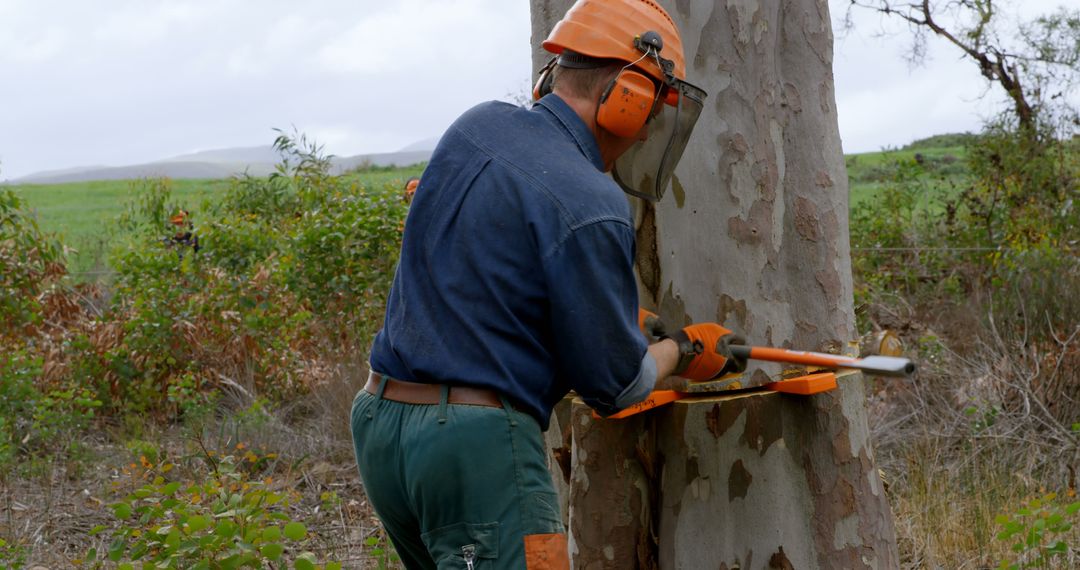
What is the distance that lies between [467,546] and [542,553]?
6.9 inches

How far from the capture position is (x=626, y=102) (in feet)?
8.79

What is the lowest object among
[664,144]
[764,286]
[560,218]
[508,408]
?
[508,408]

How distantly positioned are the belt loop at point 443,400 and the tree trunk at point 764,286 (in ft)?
2.74

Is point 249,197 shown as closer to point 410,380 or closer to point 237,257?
point 237,257

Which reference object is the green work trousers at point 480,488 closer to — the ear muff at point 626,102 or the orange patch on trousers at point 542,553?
the orange patch on trousers at point 542,553

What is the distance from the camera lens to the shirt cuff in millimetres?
2633

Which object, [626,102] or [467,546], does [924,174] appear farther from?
[467,546]

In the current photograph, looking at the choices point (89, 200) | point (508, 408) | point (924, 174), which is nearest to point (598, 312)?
point (508, 408)

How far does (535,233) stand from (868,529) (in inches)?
58.1

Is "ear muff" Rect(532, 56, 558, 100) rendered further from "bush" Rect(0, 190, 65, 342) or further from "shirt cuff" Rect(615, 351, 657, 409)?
"bush" Rect(0, 190, 65, 342)

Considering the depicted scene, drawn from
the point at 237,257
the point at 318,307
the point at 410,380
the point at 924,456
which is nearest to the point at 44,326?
the point at 237,257

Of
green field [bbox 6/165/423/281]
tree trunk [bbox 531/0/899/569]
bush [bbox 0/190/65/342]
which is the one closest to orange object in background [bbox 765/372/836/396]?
tree trunk [bbox 531/0/899/569]

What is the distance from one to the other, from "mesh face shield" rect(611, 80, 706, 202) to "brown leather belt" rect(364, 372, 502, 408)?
768 mm

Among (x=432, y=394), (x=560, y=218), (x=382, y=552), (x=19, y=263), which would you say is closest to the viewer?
(x=560, y=218)
